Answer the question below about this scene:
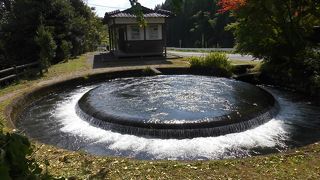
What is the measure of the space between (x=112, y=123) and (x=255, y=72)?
11254mm

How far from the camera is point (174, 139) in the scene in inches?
400

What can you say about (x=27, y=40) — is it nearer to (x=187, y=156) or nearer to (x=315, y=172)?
(x=187, y=156)

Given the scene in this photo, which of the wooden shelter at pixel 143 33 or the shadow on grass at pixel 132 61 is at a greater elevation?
the wooden shelter at pixel 143 33

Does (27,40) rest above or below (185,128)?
above

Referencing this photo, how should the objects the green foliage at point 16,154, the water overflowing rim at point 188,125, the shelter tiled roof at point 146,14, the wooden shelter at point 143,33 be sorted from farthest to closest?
the wooden shelter at point 143,33 → the shelter tiled roof at point 146,14 → the water overflowing rim at point 188,125 → the green foliage at point 16,154

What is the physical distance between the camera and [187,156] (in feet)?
29.2

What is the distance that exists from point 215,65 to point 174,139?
435 inches

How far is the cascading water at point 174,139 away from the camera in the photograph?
9.24 meters

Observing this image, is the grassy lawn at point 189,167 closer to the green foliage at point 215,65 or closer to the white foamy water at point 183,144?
the white foamy water at point 183,144

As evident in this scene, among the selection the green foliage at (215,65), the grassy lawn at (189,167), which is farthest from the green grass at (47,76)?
the grassy lawn at (189,167)

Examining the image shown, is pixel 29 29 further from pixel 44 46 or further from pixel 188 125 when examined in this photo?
pixel 188 125

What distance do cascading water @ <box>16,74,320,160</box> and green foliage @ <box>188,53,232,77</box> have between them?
6.48 metres

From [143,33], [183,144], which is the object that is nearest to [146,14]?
[143,33]

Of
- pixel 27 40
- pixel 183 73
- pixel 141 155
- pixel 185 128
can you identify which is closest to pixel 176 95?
pixel 185 128
